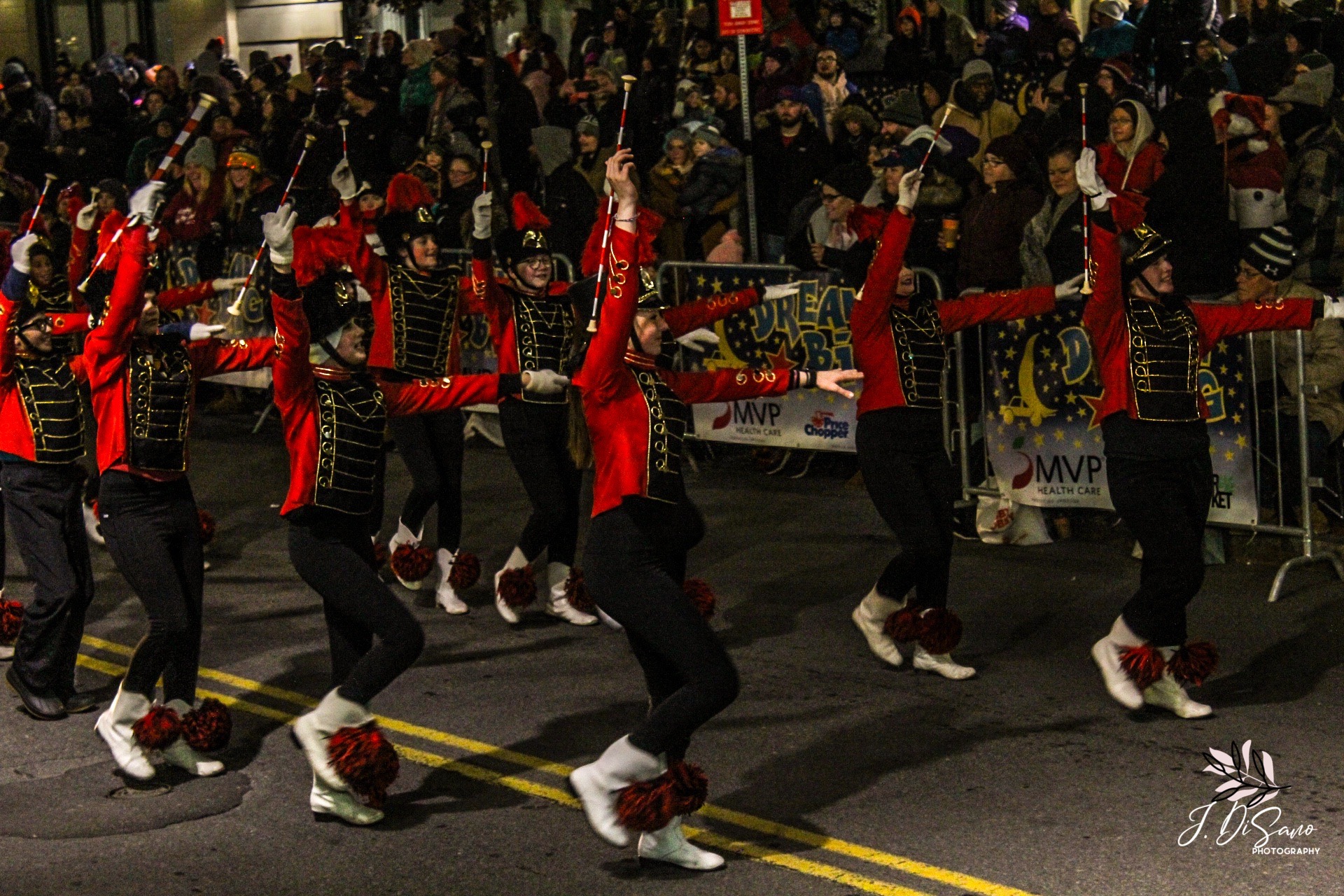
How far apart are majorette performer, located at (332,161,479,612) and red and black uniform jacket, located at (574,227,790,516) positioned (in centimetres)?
342

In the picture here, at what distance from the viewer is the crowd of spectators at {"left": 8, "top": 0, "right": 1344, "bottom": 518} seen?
11.8 metres

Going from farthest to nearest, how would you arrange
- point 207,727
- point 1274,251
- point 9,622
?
1. point 1274,251
2. point 9,622
3. point 207,727

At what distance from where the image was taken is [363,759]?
7.05 metres

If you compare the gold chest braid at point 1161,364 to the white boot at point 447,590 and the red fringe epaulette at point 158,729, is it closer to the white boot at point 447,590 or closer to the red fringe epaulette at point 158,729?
the white boot at point 447,590

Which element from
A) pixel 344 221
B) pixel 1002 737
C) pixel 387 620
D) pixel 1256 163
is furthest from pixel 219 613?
pixel 1256 163

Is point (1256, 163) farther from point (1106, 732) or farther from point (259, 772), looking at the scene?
point (259, 772)

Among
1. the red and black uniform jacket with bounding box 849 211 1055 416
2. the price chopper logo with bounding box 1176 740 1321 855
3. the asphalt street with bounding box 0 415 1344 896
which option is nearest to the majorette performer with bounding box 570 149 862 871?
the asphalt street with bounding box 0 415 1344 896

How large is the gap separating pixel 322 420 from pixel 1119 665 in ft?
11.6

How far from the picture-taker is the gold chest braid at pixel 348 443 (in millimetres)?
7406

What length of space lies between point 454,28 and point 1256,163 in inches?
357

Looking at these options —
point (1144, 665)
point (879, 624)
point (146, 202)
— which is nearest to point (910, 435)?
point (879, 624)

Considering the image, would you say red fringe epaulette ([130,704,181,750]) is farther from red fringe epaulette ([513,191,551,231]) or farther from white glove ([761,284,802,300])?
white glove ([761,284,802,300])

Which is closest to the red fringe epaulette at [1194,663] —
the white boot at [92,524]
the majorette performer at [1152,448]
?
the majorette performer at [1152,448]

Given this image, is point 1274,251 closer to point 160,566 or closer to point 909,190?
point 909,190
